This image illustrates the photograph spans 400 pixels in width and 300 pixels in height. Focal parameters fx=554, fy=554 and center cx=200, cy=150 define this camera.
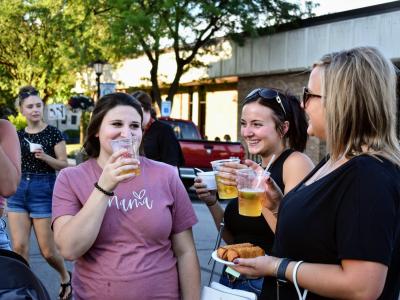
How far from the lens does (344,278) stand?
1864 mm

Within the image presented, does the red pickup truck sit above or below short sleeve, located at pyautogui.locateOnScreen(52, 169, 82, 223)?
below

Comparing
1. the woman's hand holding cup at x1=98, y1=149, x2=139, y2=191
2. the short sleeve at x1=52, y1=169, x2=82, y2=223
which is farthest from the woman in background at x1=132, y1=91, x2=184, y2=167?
the woman's hand holding cup at x1=98, y1=149, x2=139, y2=191

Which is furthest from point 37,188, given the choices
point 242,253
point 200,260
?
point 242,253

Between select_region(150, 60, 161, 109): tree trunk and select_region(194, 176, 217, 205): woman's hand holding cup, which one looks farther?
Result: select_region(150, 60, 161, 109): tree trunk

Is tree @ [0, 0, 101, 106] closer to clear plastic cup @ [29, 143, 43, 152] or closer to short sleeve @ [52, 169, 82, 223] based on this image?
clear plastic cup @ [29, 143, 43, 152]

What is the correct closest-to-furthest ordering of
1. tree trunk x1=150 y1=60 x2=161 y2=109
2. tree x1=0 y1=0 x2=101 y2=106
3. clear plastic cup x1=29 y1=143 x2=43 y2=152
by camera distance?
clear plastic cup x1=29 y1=143 x2=43 y2=152, tree trunk x1=150 y1=60 x2=161 y2=109, tree x1=0 y1=0 x2=101 y2=106

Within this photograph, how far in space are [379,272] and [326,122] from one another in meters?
0.57

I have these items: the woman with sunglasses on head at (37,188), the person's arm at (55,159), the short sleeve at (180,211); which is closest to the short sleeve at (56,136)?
the woman with sunglasses on head at (37,188)

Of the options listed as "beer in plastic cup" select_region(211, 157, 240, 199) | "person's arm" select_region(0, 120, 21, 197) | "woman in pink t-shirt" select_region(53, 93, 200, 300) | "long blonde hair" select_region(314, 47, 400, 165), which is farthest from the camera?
"beer in plastic cup" select_region(211, 157, 240, 199)

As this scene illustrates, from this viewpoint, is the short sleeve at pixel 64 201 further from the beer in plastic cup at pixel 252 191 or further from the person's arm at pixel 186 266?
the beer in plastic cup at pixel 252 191

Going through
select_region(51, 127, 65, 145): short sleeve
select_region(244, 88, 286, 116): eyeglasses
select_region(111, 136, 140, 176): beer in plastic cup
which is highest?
select_region(244, 88, 286, 116): eyeglasses

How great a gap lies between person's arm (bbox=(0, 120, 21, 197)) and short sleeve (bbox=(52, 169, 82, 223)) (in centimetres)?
27

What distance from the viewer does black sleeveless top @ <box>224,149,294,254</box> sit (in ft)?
9.53

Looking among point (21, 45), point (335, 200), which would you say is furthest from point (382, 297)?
point (21, 45)
